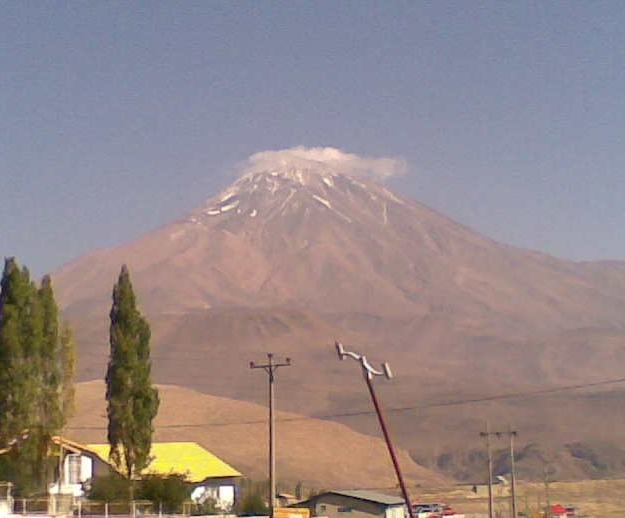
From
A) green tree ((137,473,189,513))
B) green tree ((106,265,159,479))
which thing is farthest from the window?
green tree ((137,473,189,513))

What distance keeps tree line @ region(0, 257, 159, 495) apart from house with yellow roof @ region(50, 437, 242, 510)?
2463 millimetres

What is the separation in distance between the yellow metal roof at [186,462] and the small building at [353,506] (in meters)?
7.53

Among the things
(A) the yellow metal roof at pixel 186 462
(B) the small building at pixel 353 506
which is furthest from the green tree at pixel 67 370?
(B) the small building at pixel 353 506

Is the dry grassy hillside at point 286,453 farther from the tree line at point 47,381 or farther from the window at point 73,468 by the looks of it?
the tree line at point 47,381

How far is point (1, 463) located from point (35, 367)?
474 centimetres

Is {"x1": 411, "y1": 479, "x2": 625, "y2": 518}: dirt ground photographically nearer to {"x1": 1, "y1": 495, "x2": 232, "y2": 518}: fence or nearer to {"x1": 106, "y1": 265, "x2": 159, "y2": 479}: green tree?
{"x1": 106, "y1": 265, "x2": 159, "y2": 479}: green tree

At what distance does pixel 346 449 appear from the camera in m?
198

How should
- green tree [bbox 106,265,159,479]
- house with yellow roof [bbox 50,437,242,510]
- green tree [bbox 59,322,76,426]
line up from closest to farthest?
green tree [bbox 59,322,76,426]
green tree [bbox 106,265,159,479]
house with yellow roof [bbox 50,437,242,510]

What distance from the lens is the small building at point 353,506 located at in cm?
8819

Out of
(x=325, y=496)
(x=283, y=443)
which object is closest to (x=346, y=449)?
(x=283, y=443)

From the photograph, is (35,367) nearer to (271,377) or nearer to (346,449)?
(271,377)

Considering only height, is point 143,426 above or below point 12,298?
below

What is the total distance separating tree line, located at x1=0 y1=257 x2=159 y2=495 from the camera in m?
56.2

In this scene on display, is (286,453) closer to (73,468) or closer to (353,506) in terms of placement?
(353,506)
